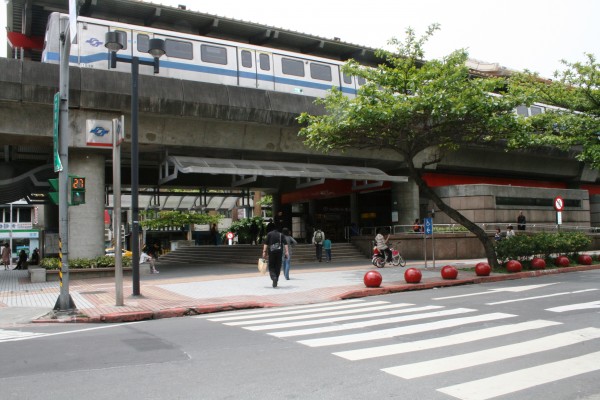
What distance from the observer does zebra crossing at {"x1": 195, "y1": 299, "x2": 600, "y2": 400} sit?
5.86m

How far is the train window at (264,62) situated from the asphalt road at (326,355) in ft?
48.8

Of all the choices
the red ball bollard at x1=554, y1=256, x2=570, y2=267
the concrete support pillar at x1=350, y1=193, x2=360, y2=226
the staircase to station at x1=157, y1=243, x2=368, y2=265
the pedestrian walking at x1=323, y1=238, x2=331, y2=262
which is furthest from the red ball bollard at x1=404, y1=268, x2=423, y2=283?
the concrete support pillar at x1=350, y1=193, x2=360, y2=226

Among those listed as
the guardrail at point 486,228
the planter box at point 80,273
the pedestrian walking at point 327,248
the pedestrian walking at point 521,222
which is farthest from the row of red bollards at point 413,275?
the pedestrian walking at point 521,222

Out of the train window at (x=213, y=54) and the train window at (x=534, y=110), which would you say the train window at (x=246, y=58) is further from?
the train window at (x=534, y=110)

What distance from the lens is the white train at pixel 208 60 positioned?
19781mm

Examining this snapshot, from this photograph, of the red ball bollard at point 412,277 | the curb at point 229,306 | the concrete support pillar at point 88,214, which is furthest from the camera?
the concrete support pillar at point 88,214

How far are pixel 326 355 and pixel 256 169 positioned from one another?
16804 millimetres

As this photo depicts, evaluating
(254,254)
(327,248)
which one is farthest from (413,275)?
(254,254)

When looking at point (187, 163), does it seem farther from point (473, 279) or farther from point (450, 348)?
point (450, 348)

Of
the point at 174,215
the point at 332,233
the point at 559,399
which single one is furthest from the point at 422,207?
the point at 559,399

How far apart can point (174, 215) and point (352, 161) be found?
73.9ft

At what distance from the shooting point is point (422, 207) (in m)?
33.1

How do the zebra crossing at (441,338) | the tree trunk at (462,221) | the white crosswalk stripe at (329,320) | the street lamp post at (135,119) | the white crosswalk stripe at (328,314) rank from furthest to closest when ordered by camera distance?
the tree trunk at (462,221) < the street lamp post at (135,119) < the white crosswalk stripe at (328,314) < the white crosswalk stripe at (329,320) < the zebra crossing at (441,338)

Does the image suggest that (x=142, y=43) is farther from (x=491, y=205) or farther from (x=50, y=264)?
(x=491, y=205)
